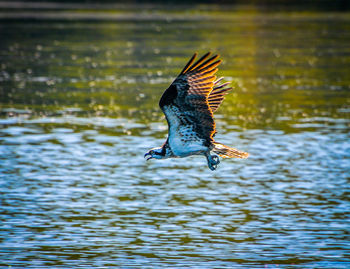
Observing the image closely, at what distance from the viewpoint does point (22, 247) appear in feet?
36.6

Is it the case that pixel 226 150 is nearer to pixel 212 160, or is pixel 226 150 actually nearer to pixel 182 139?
pixel 212 160

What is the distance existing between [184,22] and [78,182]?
44.7 meters

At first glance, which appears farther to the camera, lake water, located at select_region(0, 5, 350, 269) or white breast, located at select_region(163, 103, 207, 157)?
lake water, located at select_region(0, 5, 350, 269)

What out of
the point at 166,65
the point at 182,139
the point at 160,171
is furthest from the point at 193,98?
the point at 166,65

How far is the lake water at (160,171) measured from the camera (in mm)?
11109

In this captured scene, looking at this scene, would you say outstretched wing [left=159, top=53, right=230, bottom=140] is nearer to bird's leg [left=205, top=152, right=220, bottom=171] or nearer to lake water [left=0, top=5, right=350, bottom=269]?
bird's leg [left=205, top=152, right=220, bottom=171]

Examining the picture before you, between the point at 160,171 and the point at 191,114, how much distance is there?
20.7 ft

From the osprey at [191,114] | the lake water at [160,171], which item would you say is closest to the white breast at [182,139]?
the osprey at [191,114]

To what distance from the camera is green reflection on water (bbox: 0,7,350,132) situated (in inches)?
918

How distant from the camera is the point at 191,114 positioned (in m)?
9.88

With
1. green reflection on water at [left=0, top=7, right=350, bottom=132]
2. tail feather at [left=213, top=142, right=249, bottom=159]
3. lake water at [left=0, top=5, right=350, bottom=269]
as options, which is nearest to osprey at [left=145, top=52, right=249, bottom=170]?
tail feather at [left=213, top=142, right=249, bottom=159]

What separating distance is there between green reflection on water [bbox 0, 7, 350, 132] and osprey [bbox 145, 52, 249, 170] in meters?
10.1

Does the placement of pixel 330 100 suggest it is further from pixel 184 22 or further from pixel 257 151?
pixel 184 22

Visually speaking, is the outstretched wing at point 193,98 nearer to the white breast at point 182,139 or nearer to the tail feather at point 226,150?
the white breast at point 182,139
